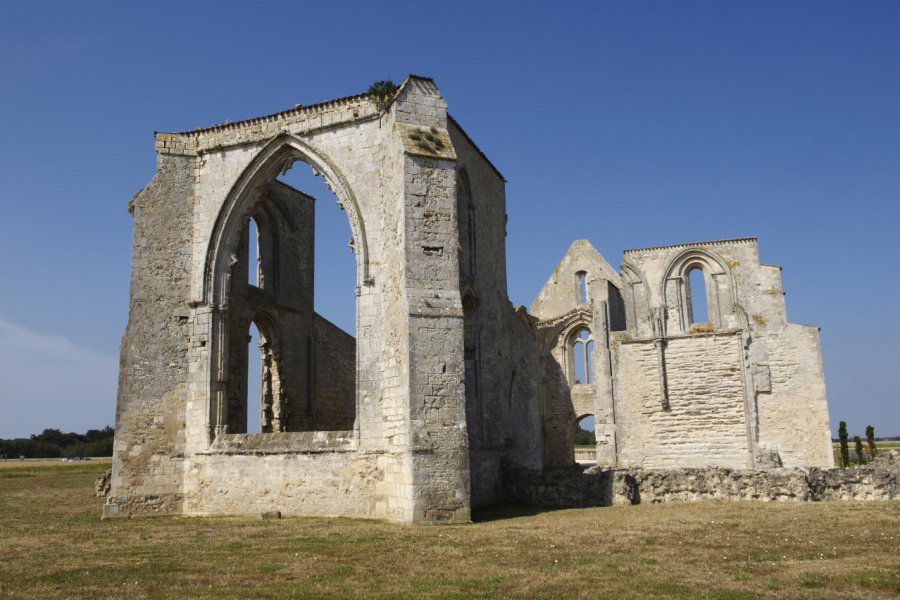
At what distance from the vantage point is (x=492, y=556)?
289 inches

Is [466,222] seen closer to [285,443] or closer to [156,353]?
[285,443]

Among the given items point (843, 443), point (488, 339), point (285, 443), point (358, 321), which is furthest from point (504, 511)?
point (843, 443)

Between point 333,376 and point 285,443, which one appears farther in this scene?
point 333,376

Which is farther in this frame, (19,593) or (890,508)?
(890,508)

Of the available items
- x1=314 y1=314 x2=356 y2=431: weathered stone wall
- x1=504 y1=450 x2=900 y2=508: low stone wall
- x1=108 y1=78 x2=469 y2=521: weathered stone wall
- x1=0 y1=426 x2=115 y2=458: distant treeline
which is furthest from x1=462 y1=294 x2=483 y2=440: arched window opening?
x1=0 y1=426 x2=115 y2=458: distant treeline

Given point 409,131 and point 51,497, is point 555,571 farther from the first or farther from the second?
point 51,497

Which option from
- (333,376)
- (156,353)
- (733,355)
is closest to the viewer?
(156,353)

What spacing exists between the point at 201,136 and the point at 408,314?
6.20 meters

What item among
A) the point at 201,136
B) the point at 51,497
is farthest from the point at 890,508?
the point at 51,497

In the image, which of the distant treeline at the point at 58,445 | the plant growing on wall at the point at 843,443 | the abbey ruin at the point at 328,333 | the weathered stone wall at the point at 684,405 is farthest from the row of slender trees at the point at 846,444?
the distant treeline at the point at 58,445

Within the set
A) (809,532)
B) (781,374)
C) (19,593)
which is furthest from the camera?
(781,374)

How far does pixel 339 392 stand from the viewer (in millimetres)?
17875

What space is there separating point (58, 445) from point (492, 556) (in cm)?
6297

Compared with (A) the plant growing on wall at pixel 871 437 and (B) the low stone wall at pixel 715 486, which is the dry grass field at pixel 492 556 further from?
(A) the plant growing on wall at pixel 871 437
